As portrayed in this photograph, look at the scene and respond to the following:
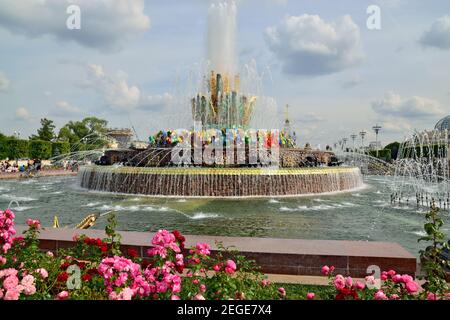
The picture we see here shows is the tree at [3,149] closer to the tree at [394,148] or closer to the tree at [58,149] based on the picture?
the tree at [58,149]

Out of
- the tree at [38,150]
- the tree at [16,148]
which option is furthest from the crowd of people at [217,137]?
the tree at [38,150]

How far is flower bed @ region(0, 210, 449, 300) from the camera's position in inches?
153

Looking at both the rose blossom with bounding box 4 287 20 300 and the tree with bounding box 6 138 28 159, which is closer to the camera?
the rose blossom with bounding box 4 287 20 300

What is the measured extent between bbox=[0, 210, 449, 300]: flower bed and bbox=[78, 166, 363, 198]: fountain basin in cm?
1446

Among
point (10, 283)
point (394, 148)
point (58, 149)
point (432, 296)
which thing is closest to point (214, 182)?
point (432, 296)

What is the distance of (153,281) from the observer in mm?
4180

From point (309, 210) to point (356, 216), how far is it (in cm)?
191

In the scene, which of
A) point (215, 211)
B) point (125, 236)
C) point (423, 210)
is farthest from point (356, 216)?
point (125, 236)

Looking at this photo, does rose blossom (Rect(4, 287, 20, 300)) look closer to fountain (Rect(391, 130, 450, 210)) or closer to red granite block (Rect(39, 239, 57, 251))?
red granite block (Rect(39, 239, 57, 251))

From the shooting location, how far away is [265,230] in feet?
36.9

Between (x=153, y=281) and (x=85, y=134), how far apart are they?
106m

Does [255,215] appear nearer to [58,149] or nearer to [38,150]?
[38,150]

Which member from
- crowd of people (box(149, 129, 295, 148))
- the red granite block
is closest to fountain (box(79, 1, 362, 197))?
crowd of people (box(149, 129, 295, 148))
